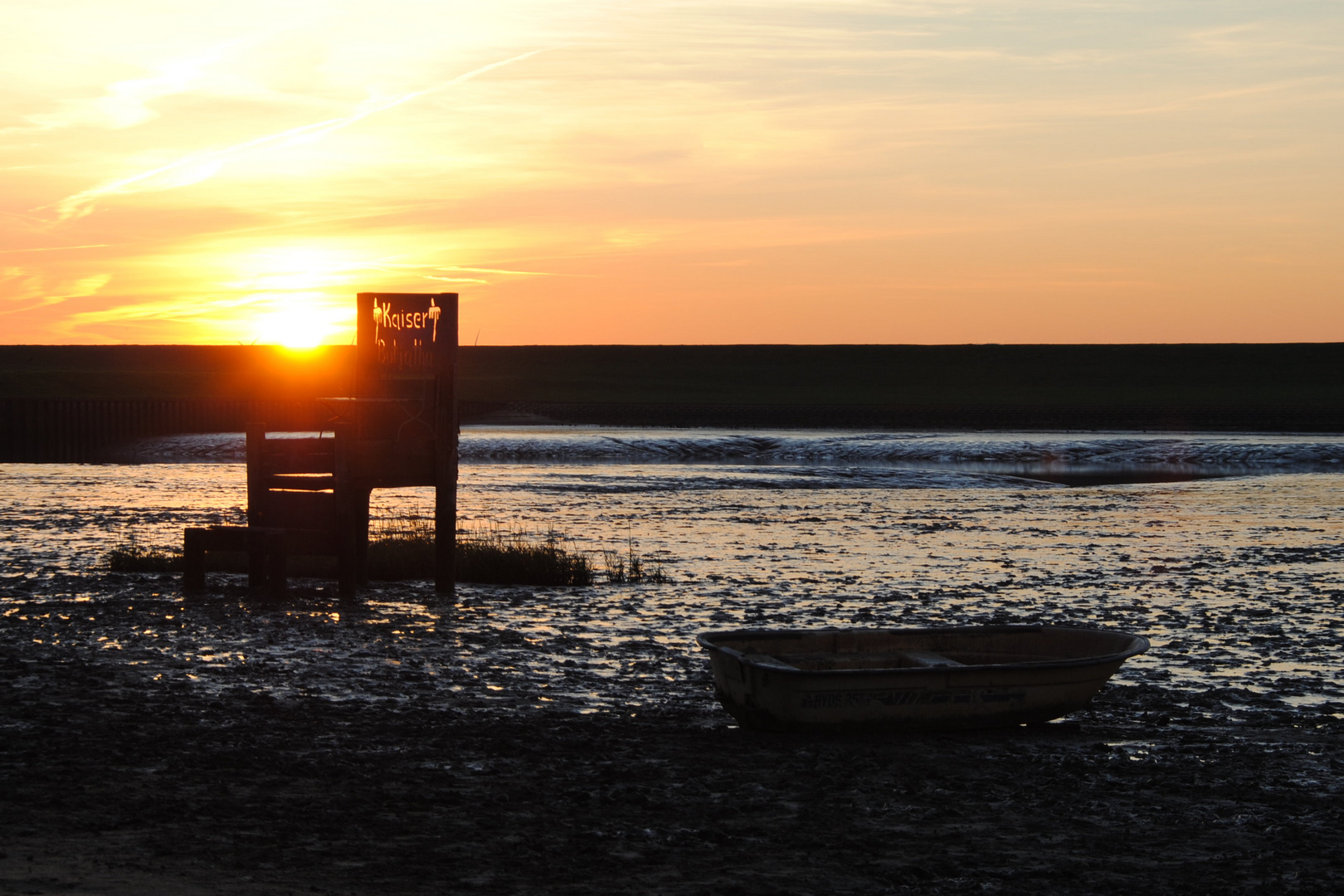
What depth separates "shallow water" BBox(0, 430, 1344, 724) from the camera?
1084cm

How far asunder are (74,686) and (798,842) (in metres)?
5.86

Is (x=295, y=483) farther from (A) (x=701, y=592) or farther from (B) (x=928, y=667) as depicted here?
Result: (B) (x=928, y=667)

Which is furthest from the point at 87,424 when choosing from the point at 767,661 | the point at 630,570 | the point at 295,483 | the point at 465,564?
the point at 767,661

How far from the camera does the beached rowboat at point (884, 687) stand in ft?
28.7

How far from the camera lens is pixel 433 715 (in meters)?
9.32

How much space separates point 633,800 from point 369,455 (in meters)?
8.19

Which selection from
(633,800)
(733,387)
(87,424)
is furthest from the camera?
(733,387)

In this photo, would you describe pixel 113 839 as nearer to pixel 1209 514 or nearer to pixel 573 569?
pixel 573 569

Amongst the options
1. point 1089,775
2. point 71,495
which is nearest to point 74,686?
point 1089,775

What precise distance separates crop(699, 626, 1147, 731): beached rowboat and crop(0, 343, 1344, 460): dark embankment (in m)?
44.2

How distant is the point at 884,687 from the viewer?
8828 mm

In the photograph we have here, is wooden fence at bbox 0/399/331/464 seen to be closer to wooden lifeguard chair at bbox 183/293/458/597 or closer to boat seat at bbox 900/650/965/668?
wooden lifeguard chair at bbox 183/293/458/597

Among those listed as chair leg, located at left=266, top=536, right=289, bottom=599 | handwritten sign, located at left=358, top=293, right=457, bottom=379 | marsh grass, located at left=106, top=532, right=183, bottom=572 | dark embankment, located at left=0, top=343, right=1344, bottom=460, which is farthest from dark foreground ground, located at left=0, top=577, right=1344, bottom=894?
dark embankment, located at left=0, top=343, right=1344, bottom=460

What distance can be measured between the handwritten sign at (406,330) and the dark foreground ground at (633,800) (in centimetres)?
574
